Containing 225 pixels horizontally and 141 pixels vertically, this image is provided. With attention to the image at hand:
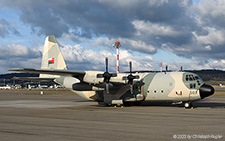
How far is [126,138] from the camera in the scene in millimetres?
10031

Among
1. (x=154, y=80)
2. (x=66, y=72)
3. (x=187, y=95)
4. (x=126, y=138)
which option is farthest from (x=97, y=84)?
(x=126, y=138)

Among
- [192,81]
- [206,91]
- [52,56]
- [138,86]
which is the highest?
[52,56]

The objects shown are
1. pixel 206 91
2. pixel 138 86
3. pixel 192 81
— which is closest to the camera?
pixel 206 91

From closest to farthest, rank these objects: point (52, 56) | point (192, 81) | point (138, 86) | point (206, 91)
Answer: point (206, 91) → point (192, 81) → point (138, 86) → point (52, 56)

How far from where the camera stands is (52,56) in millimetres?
31859

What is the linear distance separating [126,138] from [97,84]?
613 inches

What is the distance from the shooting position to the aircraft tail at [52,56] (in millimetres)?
31344

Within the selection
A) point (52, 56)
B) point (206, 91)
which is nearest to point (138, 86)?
point (206, 91)

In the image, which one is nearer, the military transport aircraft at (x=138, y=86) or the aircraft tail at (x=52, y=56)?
the military transport aircraft at (x=138, y=86)

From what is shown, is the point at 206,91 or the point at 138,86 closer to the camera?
the point at 206,91

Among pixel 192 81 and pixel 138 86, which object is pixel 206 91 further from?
pixel 138 86

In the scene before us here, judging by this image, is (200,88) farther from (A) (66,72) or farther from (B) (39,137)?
(B) (39,137)

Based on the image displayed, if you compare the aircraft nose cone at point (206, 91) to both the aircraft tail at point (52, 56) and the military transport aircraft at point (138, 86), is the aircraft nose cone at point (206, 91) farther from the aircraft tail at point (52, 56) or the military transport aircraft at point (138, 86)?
the aircraft tail at point (52, 56)

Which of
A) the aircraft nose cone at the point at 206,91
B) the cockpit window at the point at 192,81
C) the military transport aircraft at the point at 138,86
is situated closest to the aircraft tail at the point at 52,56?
the military transport aircraft at the point at 138,86
